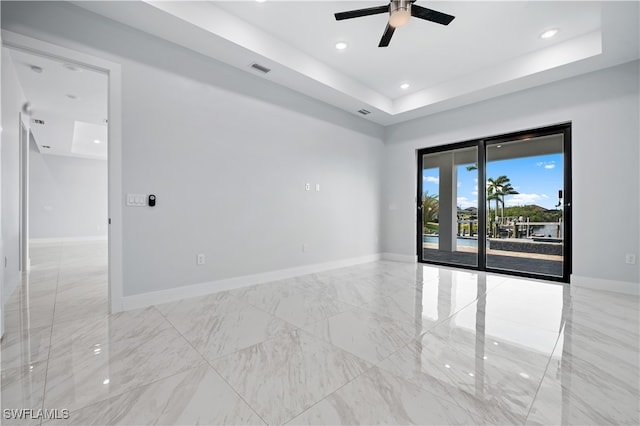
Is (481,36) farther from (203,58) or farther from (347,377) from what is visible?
(347,377)

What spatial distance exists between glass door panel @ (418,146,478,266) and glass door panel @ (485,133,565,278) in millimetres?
282

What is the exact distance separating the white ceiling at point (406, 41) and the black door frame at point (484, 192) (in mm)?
664

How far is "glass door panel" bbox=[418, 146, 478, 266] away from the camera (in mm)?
4781

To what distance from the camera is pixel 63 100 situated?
4.33 m

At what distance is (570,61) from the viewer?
3252mm

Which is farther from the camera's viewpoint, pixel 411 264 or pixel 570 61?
pixel 411 264

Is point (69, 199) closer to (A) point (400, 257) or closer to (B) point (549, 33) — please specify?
(A) point (400, 257)

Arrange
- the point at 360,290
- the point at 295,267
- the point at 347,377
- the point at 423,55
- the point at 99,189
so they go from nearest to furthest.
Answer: the point at 347,377 → the point at 360,290 → the point at 423,55 → the point at 295,267 → the point at 99,189

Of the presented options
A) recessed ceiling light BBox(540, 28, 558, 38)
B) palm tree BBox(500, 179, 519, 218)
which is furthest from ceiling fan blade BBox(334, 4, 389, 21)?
palm tree BBox(500, 179, 519, 218)

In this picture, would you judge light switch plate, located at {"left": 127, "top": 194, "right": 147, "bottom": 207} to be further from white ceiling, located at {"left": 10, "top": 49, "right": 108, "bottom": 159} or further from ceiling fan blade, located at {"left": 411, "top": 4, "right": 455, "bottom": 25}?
ceiling fan blade, located at {"left": 411, "top": 4, "right": 455, "bottom": 25}

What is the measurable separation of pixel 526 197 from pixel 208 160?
15.1 feet

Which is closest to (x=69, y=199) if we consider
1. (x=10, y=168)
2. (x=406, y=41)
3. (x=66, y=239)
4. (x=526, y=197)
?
(x=66, y=239)

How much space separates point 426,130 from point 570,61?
204 centimetres

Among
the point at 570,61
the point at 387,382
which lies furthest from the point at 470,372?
the point at 570,61
